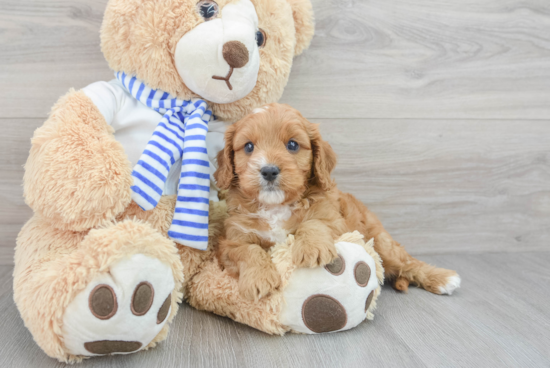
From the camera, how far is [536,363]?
1200 millimetres

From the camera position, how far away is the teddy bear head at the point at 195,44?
4.40 ft

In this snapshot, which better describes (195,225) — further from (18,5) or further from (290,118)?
(18,5)

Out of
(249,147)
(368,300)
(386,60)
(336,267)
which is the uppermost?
(386,60)

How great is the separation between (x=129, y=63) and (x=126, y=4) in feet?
0.64

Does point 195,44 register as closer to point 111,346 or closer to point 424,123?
point 111,346

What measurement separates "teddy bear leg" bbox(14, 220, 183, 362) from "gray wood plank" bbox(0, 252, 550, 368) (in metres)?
0.12

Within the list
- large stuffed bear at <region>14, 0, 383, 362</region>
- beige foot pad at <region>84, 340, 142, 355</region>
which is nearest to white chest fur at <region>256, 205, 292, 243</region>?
large stuffed bear at <region>14, 0, 383, 362</region>

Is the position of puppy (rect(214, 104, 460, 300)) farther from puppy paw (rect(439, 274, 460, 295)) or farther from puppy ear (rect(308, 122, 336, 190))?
puppy paw (rect(439, 274, 460, 295))

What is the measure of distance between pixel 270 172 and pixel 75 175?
0.58 m

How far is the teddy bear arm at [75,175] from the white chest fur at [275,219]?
46 cm

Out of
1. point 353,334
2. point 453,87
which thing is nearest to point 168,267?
point 353,334

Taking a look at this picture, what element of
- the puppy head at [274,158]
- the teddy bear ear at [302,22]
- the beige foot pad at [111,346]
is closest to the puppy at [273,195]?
the puppy head at [274,158]

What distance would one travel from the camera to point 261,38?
1.51 meters

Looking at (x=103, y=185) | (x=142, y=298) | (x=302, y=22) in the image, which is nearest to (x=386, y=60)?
(x=302, y=22)
